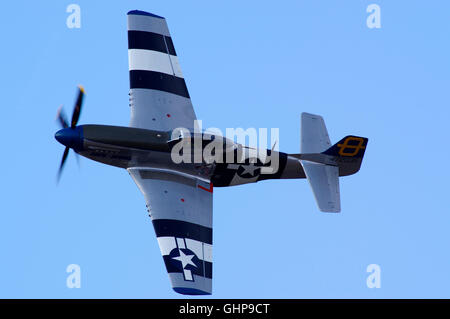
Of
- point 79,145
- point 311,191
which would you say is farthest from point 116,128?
point 311,191

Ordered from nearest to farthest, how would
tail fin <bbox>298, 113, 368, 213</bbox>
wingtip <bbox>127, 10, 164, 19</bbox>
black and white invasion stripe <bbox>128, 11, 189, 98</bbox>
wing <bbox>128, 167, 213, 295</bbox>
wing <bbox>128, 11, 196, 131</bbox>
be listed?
wing <bbox>128, 167, 213, 295</bbox>, tail fin <bbox>298, 113, 368, 213</bbox>, wing <bbox>128, 11, 196, 131</bbox>, black and white invasion stripe <bbox>128, 11, 189, 98</bbox>, wingtip <bbox>127, 10, 164, 19</bbox>

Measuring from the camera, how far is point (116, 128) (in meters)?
29.3

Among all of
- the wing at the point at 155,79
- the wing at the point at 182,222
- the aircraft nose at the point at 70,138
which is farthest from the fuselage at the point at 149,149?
the wing at the point at 155,79

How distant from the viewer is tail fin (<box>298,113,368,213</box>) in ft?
99.5

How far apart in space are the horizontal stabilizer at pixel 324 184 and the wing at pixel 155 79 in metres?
4.18

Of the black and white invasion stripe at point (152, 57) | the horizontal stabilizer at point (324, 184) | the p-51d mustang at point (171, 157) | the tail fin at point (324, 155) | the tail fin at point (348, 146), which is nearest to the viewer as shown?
the p-51d mustang at point (171, 157)

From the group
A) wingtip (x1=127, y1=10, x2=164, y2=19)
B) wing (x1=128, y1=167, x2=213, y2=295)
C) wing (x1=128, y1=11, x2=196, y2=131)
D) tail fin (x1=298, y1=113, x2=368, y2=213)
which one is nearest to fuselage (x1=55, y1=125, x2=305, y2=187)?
wing (x1=128, y1=167, x2=213, y2=295)

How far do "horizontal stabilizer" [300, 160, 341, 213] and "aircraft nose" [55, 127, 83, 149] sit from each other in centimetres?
733

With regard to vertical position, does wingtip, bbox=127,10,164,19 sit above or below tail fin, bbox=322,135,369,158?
above

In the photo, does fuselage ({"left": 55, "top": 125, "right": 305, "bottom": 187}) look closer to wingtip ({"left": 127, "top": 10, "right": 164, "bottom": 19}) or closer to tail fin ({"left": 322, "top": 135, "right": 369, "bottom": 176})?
tail fin ({"left": 322, "top": 135, "right": 369, "bottom": 176})

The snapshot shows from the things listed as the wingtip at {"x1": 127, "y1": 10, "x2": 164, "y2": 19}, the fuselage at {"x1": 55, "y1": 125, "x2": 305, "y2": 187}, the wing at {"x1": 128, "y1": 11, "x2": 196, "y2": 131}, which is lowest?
the fuselage at {"x1": 55, "y1": 125, "x2": 305, "y2": 187}

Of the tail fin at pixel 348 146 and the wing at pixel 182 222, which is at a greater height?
the tail fin at pixel 348 146

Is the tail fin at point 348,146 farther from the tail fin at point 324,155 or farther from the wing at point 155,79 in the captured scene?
the wing at point 155,79

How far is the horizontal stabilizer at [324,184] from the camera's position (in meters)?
29.5
